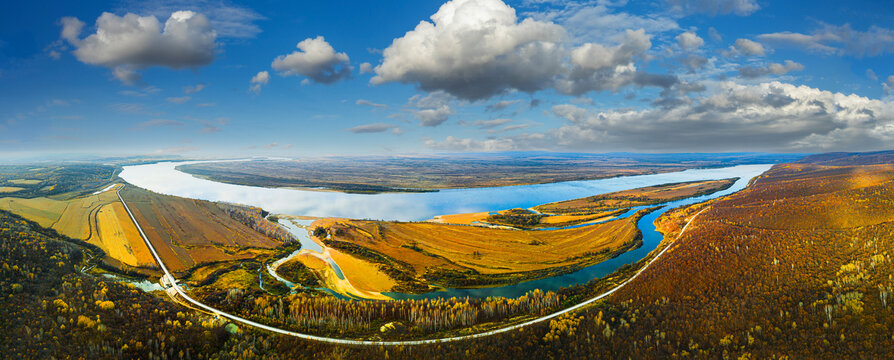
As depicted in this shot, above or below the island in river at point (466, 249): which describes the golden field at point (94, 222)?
above

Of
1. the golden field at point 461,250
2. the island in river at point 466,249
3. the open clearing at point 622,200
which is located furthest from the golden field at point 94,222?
the open clearing at point 622,200

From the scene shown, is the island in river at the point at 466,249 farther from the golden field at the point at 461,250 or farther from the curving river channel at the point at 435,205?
the curving river channel at the point at 435,205

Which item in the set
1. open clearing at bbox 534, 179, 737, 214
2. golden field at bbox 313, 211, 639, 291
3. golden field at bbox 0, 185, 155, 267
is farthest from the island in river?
golden field at bbox 0, 185, 155, 267

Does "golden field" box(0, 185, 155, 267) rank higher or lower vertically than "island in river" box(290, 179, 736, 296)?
higher

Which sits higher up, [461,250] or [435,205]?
[435,205]

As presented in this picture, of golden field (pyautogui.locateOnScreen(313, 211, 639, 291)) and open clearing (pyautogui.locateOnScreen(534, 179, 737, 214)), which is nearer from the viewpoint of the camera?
golden field (pyautogui.locateOnScreen(313, 211, 639, 291))

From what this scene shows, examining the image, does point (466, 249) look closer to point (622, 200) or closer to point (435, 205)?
point (435, 205)

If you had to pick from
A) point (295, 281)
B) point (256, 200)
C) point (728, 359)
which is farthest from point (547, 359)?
point (256, 200)

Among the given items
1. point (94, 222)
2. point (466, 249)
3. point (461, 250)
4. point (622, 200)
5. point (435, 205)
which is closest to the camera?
point (461, 250)

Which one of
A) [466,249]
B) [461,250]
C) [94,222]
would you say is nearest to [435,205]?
[466,249]

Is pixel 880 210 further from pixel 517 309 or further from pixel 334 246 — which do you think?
pixel 334 246

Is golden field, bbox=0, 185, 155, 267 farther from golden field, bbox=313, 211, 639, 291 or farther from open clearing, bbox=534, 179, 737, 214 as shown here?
open clearing, bbox=534, 179, 737, 214

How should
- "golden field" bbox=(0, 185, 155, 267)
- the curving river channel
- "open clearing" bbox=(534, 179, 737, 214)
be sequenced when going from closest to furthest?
1. the curving river channel
2. "golden field" bbox=(0, 185, 155, 267)
3. "open clearing" bbox=(534, 179, 737, 214)
